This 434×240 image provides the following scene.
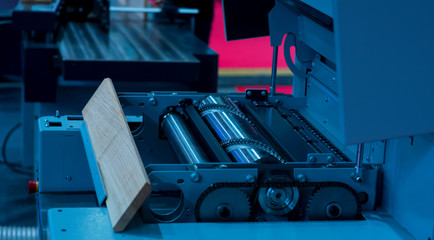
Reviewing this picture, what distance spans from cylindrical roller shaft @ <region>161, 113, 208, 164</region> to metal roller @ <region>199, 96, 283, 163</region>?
0.19 feet

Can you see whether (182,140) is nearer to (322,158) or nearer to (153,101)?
(153,101)

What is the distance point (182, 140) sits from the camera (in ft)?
5.34

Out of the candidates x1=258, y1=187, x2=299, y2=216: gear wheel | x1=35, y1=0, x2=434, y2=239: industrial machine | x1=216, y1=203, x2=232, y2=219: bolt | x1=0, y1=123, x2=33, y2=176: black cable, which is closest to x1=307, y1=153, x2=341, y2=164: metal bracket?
x1=35, y1=0, x2=434, y2=239: industrial machine

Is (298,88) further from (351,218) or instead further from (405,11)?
(405,11)

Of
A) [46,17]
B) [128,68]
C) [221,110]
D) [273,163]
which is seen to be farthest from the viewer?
[46,17]

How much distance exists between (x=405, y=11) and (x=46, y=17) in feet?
7.40

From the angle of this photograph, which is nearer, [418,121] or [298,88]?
[418,121]

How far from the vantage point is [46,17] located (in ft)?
10.3

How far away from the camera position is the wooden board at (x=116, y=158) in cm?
126

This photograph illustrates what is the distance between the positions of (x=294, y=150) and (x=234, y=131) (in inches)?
9.1

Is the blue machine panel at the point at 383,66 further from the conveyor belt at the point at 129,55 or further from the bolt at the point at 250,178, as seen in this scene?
the conveyor belt at the point at 129,55

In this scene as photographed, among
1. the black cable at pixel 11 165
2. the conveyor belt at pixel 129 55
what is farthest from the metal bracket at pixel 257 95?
the black cable at pixel 11 165

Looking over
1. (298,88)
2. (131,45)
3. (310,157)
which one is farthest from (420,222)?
(131,45)

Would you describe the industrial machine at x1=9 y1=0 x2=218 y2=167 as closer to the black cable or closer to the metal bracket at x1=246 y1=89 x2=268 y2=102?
the black cable
